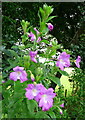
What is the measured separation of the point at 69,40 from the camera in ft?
12.3

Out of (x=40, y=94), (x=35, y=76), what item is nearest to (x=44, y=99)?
(x=40, y=94)

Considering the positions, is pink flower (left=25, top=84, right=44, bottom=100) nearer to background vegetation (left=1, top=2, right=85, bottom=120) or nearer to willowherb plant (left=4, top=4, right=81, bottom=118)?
willowherb plant (left=4, top=4, right=81, bottom=118)

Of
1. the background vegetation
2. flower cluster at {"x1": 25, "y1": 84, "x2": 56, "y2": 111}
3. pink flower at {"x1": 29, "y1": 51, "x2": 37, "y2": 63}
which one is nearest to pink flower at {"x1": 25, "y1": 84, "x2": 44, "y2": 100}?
flower cluster at {"x1": 25, "y1": 84, "x2": 56, "y2": 111}

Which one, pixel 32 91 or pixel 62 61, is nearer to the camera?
pixel 32 91

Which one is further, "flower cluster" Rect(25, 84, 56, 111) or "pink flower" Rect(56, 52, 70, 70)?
"pink flower" Rect(56, 52, 70, 70)

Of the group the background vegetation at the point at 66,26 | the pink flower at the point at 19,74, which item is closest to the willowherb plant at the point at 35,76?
the pink flower at the point at 19,74

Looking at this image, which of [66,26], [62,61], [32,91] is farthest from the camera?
[66,26]

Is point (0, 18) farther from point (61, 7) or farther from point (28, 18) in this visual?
point (61, 7)

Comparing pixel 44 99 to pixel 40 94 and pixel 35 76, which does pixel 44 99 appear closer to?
pixel 40 94

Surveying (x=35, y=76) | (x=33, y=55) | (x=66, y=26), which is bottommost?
(x=35, y=76)

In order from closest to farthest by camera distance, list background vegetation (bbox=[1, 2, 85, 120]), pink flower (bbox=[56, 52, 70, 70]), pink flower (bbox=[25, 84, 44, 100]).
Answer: pink flower (bbox=[25, 84, 44, 100])
pink flower (bbox=[56, 52, 70, 70])
background vegetation (bbox=[1, 2, 85, 120])

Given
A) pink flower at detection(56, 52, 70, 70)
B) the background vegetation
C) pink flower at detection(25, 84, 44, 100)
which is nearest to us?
pink flower at detection(25, 84, 44, 100)

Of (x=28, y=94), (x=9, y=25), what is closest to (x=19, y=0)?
(x=9, y=25)

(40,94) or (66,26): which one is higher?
(66,26)
